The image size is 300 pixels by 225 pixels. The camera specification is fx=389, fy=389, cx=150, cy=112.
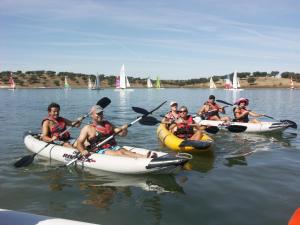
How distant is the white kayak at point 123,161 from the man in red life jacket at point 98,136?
0.79 ft

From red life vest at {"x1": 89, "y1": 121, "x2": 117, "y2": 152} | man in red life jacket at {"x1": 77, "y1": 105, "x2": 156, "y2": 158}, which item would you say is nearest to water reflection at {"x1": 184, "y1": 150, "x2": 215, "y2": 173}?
man in red life jacket at {"x1": 77, "y1": 105, "x2": 156, "y2": 158}

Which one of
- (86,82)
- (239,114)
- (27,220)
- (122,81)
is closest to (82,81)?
(86,82)

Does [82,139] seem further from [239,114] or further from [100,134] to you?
[239,114]

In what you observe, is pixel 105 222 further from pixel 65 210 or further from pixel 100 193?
pixel 100 193

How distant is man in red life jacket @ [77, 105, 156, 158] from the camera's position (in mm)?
8734

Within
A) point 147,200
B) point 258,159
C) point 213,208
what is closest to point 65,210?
point 147,200

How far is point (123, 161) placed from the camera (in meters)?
8.32

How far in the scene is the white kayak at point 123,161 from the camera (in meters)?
7.88

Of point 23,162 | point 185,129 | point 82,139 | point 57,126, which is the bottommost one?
point 23,162

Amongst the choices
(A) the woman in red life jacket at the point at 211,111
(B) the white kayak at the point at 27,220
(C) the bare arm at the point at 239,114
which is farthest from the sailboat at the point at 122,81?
(B) the white kayak at the point at 27,220

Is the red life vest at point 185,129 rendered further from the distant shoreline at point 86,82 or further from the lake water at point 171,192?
the distant shoreline at point 86,82

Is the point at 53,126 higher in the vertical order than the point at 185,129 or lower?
higher

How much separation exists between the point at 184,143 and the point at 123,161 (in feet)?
8.73

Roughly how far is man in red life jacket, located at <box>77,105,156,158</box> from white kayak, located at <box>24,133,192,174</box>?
24 cm
